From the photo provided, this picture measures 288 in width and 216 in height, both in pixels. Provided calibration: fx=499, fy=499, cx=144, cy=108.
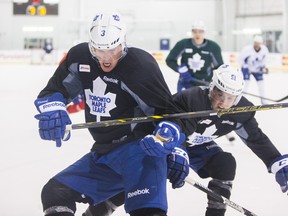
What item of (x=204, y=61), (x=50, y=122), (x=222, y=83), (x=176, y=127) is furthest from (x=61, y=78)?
(x=204, y=61)

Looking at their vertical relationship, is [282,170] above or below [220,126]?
below

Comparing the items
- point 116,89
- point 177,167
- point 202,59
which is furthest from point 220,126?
point 202,59

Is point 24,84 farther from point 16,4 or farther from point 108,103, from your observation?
point 16,4

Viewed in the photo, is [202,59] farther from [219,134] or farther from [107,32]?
[107,32]

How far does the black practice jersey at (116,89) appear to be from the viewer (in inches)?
80.8

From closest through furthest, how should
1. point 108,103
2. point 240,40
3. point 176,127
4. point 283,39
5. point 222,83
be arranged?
1. point 176,127
2. point 108,103
3. point 222,83
4. point 283,39
5. point 240,40

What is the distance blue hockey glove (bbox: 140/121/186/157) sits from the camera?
192cm

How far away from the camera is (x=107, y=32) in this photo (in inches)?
80.0

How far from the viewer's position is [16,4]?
872 inches

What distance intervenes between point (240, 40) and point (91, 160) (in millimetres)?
18427

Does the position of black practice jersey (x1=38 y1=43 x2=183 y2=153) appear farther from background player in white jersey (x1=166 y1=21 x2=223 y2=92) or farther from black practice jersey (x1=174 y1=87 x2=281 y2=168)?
background player in white jersey (x1=166 y1=21 x2=223 y2=92)

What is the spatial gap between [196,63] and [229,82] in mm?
2759

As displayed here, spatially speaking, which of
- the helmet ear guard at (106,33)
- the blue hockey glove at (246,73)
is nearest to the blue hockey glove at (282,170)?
the helmet ear guard at (106,33)

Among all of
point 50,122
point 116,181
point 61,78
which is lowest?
point 116,181
